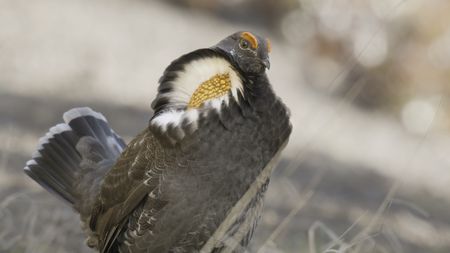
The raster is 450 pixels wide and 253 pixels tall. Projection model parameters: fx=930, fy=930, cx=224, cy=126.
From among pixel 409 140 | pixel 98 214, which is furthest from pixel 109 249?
pixel 409 140

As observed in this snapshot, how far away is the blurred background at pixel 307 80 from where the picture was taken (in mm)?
5871

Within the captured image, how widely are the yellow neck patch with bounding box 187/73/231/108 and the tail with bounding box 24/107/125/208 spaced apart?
902 millimetres

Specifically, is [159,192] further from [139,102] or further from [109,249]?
[139,102]

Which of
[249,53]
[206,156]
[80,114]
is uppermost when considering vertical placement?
[249,53]

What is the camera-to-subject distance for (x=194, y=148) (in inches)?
124

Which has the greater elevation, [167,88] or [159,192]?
[167,88]

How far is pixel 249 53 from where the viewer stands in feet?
10.4

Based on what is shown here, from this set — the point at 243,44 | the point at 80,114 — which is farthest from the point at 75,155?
the point at 243,44

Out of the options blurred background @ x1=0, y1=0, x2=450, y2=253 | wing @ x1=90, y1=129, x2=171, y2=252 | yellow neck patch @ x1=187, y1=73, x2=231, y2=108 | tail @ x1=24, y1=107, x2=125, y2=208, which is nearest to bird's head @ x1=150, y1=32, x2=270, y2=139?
yellow neck patch @ x1=187, y1=73, x2=231, y2=108

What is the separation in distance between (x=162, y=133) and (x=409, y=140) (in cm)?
477

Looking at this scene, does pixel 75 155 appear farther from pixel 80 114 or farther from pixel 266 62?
pixel 266 62

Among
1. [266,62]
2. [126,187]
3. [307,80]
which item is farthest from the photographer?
[307,80]

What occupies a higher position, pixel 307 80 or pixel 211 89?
pixel 211 89

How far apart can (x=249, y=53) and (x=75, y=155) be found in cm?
128
